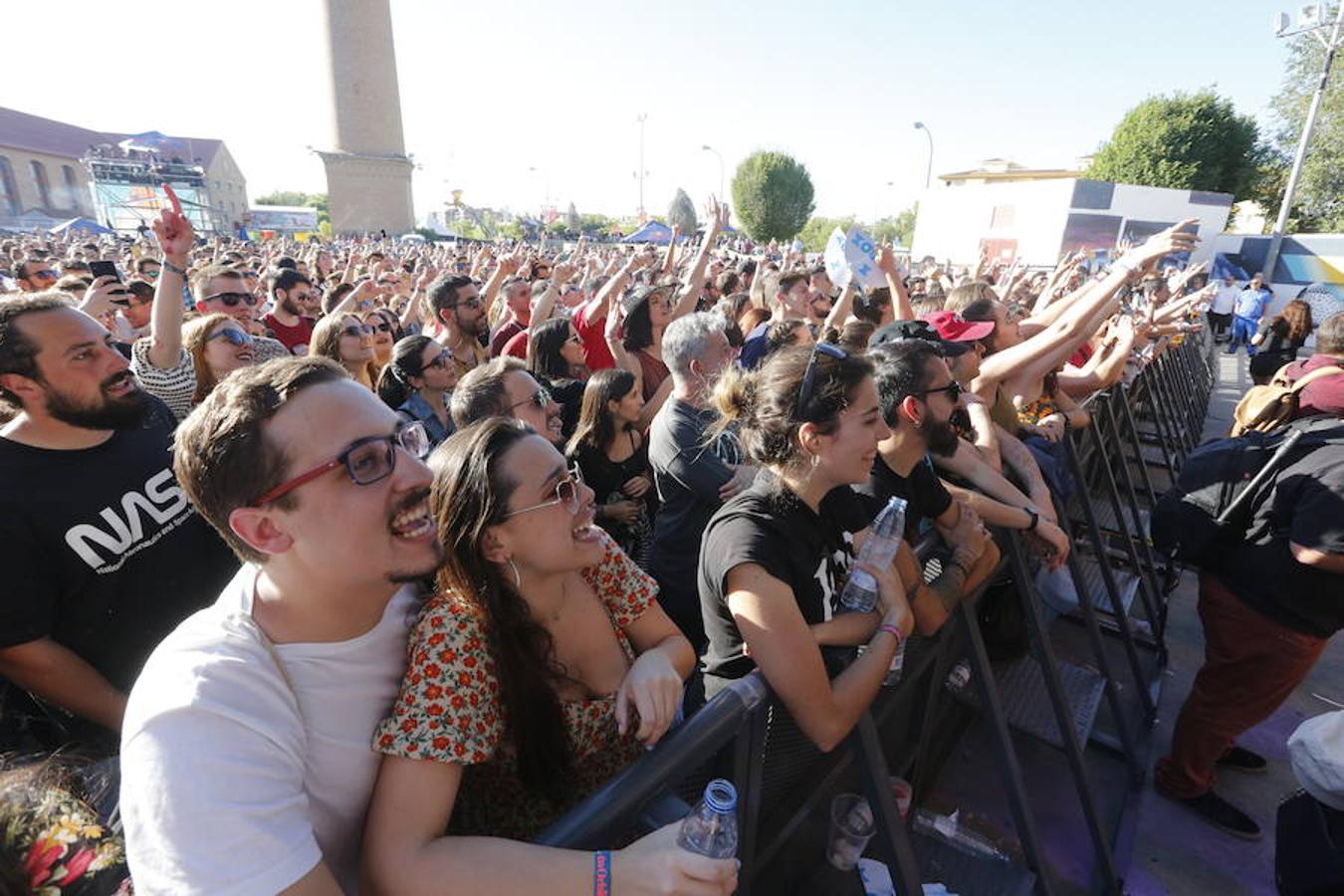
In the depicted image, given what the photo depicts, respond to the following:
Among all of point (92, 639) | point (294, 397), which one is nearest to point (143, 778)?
point (294, 397)

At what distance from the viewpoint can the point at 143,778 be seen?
978 millimetres

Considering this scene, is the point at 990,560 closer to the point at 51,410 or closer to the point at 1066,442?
the point at 1066,442

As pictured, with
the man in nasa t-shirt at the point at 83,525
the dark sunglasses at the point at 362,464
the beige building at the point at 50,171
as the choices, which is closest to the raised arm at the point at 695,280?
the man in nasa t-shirt at the point at 83,525

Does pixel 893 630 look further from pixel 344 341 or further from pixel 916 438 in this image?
pixel 344 341

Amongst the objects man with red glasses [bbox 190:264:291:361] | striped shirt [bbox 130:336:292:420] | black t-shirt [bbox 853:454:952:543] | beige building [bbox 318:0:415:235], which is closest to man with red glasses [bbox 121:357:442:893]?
black t-shirt [bbox 853:454:952:543]

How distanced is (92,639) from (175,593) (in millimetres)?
241

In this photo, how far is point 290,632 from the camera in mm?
1238

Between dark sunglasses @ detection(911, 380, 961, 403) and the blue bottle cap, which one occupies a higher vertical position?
dark sunglasses @ detection(911, 380, 961, 403)

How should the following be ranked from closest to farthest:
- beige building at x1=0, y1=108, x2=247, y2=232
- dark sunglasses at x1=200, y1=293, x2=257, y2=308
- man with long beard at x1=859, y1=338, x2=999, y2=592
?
man with long beard at x1=859, y1=338, x2=999, y2=592 < dark sunglasses at x1=200, y1=293, x2=257, y2=308 < beige building at x1=0, y1=108, x2=247, y2=232

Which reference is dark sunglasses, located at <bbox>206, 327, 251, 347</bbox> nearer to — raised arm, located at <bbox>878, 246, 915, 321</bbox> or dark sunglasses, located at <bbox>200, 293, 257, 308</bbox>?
dark sunglasses, located at <bbox>200, 293, 257, 308</bbox>

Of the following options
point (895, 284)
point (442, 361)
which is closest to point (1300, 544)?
point (895, 284)

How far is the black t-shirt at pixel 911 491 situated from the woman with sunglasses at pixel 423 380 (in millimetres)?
2366

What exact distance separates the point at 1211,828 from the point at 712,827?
3.60 metres

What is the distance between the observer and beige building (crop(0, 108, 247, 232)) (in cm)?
5241
